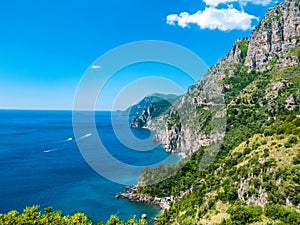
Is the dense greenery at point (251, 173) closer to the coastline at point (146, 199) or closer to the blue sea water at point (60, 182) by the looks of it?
the coastline at point (146, 199)

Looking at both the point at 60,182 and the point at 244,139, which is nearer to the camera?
the point at 244,139

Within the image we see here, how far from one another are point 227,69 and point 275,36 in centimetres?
2127

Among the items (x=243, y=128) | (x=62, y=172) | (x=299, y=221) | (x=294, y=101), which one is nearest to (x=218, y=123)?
(x=243, y=128)

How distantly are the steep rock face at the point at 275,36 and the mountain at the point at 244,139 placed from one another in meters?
0.28

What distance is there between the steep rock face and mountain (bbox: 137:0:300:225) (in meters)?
0.28

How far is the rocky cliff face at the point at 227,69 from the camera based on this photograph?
249 ft

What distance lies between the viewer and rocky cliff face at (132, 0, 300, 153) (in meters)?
76.0

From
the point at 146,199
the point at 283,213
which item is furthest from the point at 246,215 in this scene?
the point at 146,199

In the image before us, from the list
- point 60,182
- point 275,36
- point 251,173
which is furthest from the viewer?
point 275,36

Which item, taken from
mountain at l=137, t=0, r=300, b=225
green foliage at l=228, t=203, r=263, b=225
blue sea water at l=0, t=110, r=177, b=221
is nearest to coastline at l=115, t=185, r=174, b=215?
mountain at l=137, t=0, r=300, b=225

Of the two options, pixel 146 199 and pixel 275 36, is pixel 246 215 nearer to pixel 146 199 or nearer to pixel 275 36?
pixel 146 199

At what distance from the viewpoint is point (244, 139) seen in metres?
49.2

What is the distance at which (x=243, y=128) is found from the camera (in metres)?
58.6

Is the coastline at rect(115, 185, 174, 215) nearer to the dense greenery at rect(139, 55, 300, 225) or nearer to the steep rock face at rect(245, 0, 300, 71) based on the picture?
the dense greenery at rect(139, 55, 300, 225)
